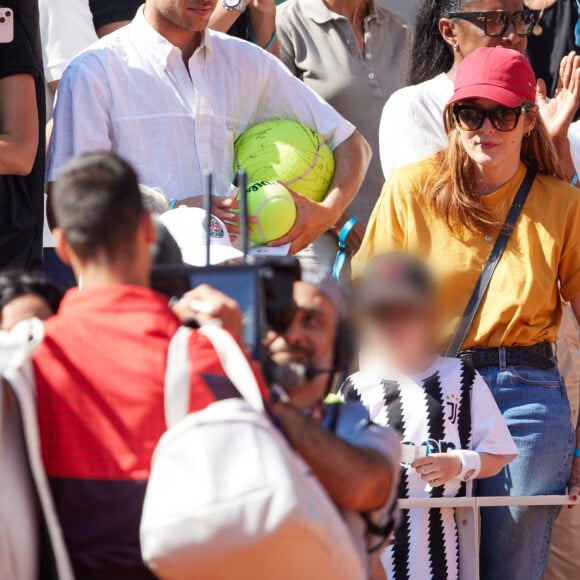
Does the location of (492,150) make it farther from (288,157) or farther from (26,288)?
(26,288)

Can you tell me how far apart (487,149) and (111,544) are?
2.62m

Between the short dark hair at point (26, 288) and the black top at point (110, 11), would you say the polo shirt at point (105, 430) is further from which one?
the black top at point (110, 11)

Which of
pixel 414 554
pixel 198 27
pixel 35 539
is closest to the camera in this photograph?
pixel 35 539

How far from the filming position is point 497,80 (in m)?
4.60

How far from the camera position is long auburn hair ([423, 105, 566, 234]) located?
455 cm

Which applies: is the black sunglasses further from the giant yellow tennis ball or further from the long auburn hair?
the giant yellow tennis ball

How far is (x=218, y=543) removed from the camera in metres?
2.23

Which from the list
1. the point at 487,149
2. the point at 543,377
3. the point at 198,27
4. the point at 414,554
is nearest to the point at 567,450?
the point at 543,377

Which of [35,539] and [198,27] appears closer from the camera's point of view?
[35,539]

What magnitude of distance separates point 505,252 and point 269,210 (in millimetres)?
871

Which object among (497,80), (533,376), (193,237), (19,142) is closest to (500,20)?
(497,80)

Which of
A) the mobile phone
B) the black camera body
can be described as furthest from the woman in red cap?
the black camera body

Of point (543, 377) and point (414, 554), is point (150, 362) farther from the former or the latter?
point (543, 377)

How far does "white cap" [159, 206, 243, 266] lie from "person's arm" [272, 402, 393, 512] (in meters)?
1.33
